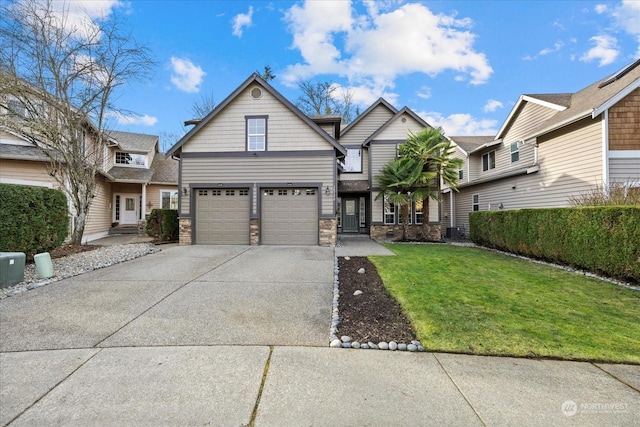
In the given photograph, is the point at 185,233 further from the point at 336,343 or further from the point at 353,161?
the point at 336,343

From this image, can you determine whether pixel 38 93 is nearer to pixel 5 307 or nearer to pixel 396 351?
pixel 5 307

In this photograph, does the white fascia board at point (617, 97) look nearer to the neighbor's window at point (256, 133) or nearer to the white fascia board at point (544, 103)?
the white fascia board at point (544, 103)

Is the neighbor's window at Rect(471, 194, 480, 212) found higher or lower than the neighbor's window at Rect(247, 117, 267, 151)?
lower

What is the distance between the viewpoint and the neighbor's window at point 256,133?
1172 centimetres

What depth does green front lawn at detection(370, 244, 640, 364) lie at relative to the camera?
319 centimetres

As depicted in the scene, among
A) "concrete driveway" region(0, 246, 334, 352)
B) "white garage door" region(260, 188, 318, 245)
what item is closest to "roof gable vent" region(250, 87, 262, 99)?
"white garage door" region(260, 188, 318, 245)

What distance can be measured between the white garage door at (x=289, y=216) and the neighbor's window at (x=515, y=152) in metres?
10.6

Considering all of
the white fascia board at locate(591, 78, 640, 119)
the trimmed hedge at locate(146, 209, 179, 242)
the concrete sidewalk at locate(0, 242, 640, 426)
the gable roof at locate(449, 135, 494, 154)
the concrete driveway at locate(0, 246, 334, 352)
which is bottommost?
the concrete sidewalk at locate(0, 242, 640, 426)

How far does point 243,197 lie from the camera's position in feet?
38.6

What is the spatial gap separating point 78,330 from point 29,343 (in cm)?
43

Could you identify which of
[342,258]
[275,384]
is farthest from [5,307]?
[342,258]

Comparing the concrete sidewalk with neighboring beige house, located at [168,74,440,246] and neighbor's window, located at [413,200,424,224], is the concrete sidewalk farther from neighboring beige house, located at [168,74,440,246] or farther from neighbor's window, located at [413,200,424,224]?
neighbor's window, located at [413,200,424,224]

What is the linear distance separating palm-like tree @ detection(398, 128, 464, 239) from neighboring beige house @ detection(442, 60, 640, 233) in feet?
10.8

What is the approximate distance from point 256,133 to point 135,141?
12.7 metres
